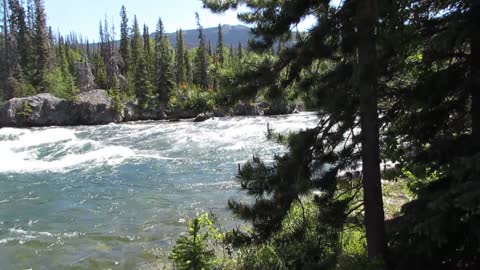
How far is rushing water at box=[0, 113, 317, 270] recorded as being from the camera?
919 centimetres

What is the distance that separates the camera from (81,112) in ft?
152

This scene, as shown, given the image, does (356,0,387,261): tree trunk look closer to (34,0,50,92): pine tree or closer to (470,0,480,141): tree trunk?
(470,0,480,141): tree trunk

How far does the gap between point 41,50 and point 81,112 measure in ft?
52.7

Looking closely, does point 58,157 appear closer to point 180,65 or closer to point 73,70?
point 73,70

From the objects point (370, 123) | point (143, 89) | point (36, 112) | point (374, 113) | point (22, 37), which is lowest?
point (370, 123)

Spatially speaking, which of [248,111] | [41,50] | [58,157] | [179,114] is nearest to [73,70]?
[41,50]

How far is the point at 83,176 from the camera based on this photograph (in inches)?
674

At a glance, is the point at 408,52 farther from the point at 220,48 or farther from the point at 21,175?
the point at 220,48

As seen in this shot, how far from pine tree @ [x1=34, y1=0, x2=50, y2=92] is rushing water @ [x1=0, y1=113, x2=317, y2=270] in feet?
97.8

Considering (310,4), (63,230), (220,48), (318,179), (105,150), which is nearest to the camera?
(310,4)

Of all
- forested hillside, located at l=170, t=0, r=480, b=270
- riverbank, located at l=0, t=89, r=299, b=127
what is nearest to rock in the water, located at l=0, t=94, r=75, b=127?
riverbank, located at l=0, t=89, r=299, b=127

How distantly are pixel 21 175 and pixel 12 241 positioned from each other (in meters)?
8.55

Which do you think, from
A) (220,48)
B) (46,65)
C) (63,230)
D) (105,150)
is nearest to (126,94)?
(46,65)

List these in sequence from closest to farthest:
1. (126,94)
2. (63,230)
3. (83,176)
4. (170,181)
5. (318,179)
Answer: (318,179)
(63,230)
(170,181)
(83,176)
(126,94)
